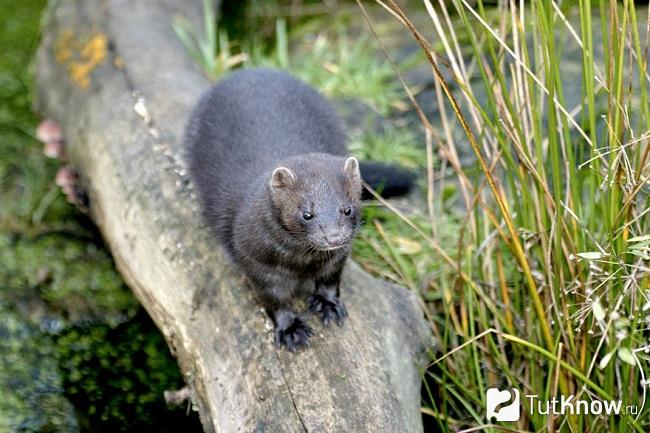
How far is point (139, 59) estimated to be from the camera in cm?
487

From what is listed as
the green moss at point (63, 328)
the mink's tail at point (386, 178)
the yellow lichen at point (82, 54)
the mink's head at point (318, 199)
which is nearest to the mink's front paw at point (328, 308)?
the mink's head at point (318, 199)

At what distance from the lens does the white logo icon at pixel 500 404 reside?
3486mm

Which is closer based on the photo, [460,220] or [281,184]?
[281,184]

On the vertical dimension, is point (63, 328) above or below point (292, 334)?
below

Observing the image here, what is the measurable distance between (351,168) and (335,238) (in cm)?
36

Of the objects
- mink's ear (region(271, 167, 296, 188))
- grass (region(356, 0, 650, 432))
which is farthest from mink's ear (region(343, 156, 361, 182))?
grass (region(356, 0, 650, 432))

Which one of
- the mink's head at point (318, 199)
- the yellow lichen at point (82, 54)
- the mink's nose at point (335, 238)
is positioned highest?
the yellow lichen at point (82, 54)

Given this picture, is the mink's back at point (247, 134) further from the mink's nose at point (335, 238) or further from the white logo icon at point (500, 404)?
the white logo icon at point (500, 404)

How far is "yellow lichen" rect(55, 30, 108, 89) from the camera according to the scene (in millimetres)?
4922

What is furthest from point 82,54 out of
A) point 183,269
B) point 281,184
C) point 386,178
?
point 281,184

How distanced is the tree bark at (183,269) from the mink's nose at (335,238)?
0.47 m

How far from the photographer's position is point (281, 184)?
3307 millimetres

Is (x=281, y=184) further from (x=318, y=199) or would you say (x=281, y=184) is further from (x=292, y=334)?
(x=292, y=334)

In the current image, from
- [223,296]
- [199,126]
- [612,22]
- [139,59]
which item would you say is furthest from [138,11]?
[612,22]
